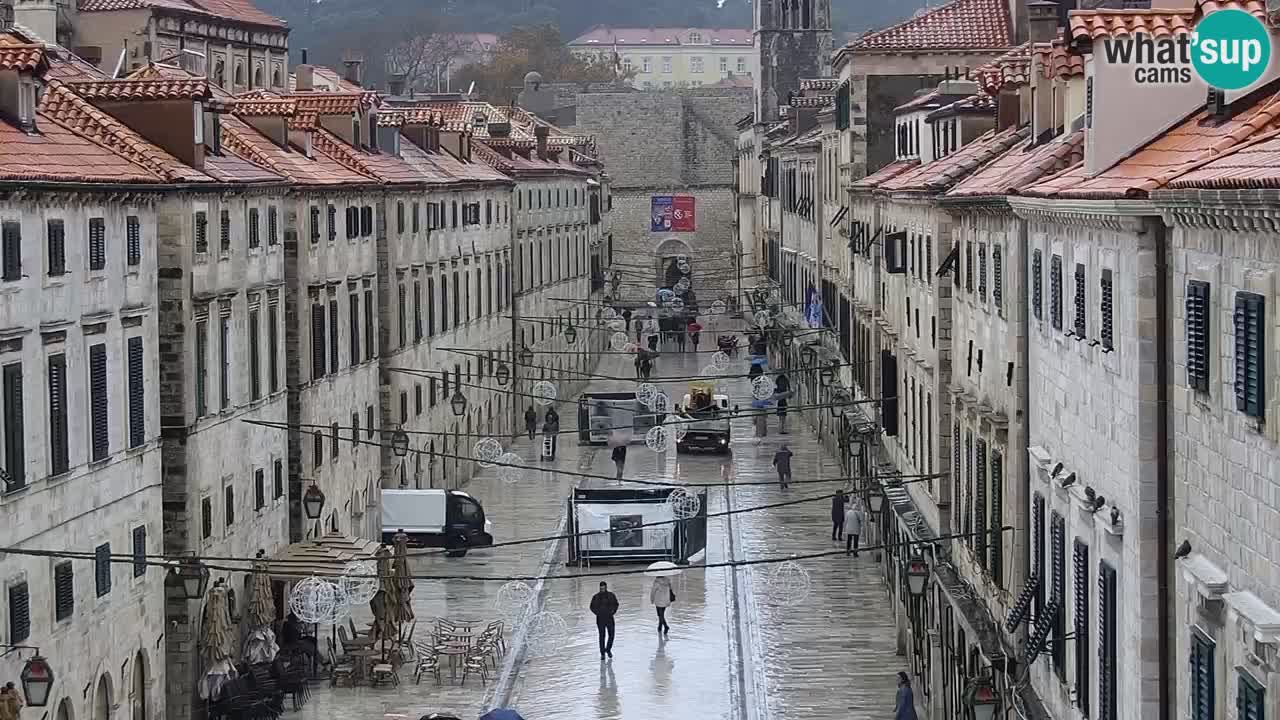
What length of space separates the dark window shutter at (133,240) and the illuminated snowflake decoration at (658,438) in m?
28.1

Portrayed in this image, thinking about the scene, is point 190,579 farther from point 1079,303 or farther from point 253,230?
point 1079,303

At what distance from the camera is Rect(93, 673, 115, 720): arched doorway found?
1196 inches

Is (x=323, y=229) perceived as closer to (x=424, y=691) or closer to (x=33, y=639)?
(x=424, y=691)

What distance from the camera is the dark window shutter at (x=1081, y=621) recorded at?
2002 cm

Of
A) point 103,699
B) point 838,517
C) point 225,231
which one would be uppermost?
point 225,231

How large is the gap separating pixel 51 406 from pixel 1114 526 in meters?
14.9

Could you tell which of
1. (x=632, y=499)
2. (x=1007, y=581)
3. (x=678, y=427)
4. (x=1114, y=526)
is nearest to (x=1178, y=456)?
(x=1114, y=526)

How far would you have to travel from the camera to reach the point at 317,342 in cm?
4562

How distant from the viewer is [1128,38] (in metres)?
20.1

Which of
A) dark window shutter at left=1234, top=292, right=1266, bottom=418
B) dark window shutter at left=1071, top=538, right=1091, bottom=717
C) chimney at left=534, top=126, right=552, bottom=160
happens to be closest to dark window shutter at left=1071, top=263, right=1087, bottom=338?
dark window shutter at left=1071, top=538, right=1091, bottom=717

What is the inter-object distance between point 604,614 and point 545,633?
3.74m

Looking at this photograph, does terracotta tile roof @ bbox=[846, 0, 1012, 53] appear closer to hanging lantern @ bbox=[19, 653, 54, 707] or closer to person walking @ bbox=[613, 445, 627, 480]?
person walking @ bbox=[613, 445, 627, 480]

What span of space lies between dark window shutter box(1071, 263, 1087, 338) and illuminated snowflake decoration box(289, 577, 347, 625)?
16504 mm

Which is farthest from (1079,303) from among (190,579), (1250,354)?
(190,579)
